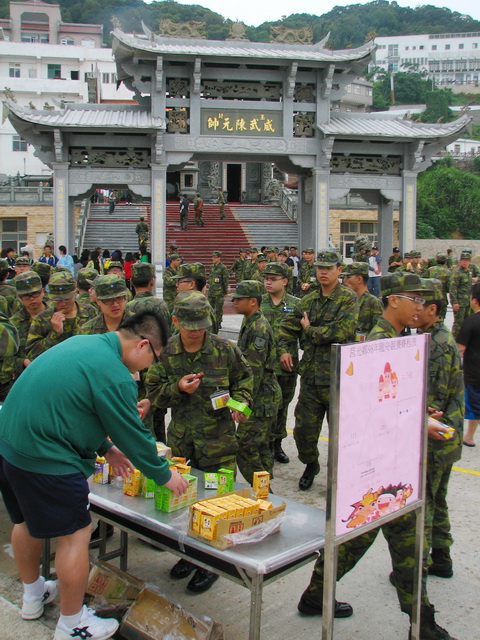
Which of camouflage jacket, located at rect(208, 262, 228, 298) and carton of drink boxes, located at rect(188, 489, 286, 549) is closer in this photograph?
carton of drink boxes, located at rect(188, 489, 286, 549)

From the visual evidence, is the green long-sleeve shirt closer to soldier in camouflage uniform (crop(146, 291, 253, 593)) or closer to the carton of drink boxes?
the carton of drink boxes

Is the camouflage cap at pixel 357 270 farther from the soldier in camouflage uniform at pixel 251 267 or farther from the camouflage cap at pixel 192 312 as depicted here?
the soldier in camouflage uniform at pixel 251 267

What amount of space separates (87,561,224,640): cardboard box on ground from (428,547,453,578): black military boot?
5.33 ft

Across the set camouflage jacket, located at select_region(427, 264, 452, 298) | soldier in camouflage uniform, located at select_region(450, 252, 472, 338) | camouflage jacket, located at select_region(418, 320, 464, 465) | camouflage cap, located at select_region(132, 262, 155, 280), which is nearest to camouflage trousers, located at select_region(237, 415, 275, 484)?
camouflage jacket, located at select_region(418, 320, 464, 465)

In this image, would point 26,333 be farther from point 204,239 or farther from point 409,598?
point 204,239

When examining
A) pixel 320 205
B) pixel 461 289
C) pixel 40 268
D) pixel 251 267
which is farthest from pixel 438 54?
pixel 40 268

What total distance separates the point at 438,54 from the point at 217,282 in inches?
4540

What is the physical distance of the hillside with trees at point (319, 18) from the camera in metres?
81.7

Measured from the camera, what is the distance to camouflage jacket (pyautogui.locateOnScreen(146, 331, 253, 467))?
4289 mm

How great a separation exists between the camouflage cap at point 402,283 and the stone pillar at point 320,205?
1464cm

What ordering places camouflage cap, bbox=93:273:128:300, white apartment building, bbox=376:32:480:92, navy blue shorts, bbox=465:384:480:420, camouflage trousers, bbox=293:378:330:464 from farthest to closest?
1. white apartment building, bbox=376:32:480:92
2. navy blue shorts, bbox=465:384:480:420
3. camouflage trousers, bbox=293:378:330:464
4. camouflage cap, bbox=93:273:128:300

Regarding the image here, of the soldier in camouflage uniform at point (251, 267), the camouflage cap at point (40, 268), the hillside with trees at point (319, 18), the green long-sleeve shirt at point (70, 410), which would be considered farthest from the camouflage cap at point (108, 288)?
the hillside with trees at point (319, 18)

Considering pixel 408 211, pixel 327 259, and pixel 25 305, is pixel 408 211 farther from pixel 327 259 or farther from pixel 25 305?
pixel 25 305

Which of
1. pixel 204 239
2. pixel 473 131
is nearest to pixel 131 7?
pixel 473 131
